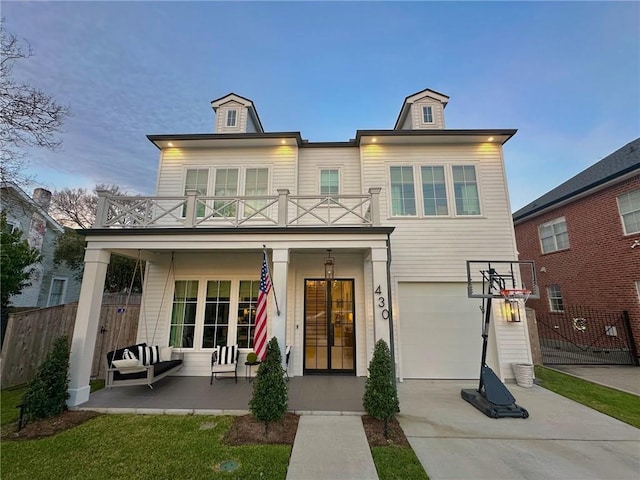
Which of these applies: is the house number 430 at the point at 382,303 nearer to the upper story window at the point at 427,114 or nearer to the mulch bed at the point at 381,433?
the mulch bed at the point at 381,433

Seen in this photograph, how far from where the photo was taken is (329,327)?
7.60 metres

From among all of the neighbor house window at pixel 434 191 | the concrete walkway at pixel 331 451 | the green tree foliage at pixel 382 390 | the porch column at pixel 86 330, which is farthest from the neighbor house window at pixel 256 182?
the concrete walkway at pixel 331 451

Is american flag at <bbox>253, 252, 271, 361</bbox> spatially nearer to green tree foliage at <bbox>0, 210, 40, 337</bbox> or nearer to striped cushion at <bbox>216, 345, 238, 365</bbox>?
striped cushion at <bbox>216, 345, 238, 365</bbox>

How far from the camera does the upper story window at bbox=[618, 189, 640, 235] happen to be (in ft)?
29.3

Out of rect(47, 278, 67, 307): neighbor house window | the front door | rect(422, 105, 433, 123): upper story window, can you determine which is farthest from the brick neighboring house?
rect(47, 278, 67, 307): neighbor house window

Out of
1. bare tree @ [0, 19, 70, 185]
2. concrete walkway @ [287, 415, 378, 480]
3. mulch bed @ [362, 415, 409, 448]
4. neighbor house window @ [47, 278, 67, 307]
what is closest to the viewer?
concrete walkway @ [287, 415, 378, 480]

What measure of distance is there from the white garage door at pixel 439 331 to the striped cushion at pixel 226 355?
4586 millimetres

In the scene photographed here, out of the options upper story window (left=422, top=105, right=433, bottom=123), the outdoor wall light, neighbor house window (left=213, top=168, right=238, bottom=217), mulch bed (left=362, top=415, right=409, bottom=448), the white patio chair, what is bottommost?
mulch bed (left=362, top=415, right=409, bottom=448)

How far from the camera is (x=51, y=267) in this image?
44.9 feet

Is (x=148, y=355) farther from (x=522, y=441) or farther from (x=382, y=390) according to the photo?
(x=522, y=441)

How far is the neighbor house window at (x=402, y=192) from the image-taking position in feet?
26.3

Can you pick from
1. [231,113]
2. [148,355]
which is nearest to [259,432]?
[148,355]

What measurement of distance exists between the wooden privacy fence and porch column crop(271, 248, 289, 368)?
4910 millimetres

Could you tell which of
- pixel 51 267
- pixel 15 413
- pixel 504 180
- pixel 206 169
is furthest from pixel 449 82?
pixel 51 267
